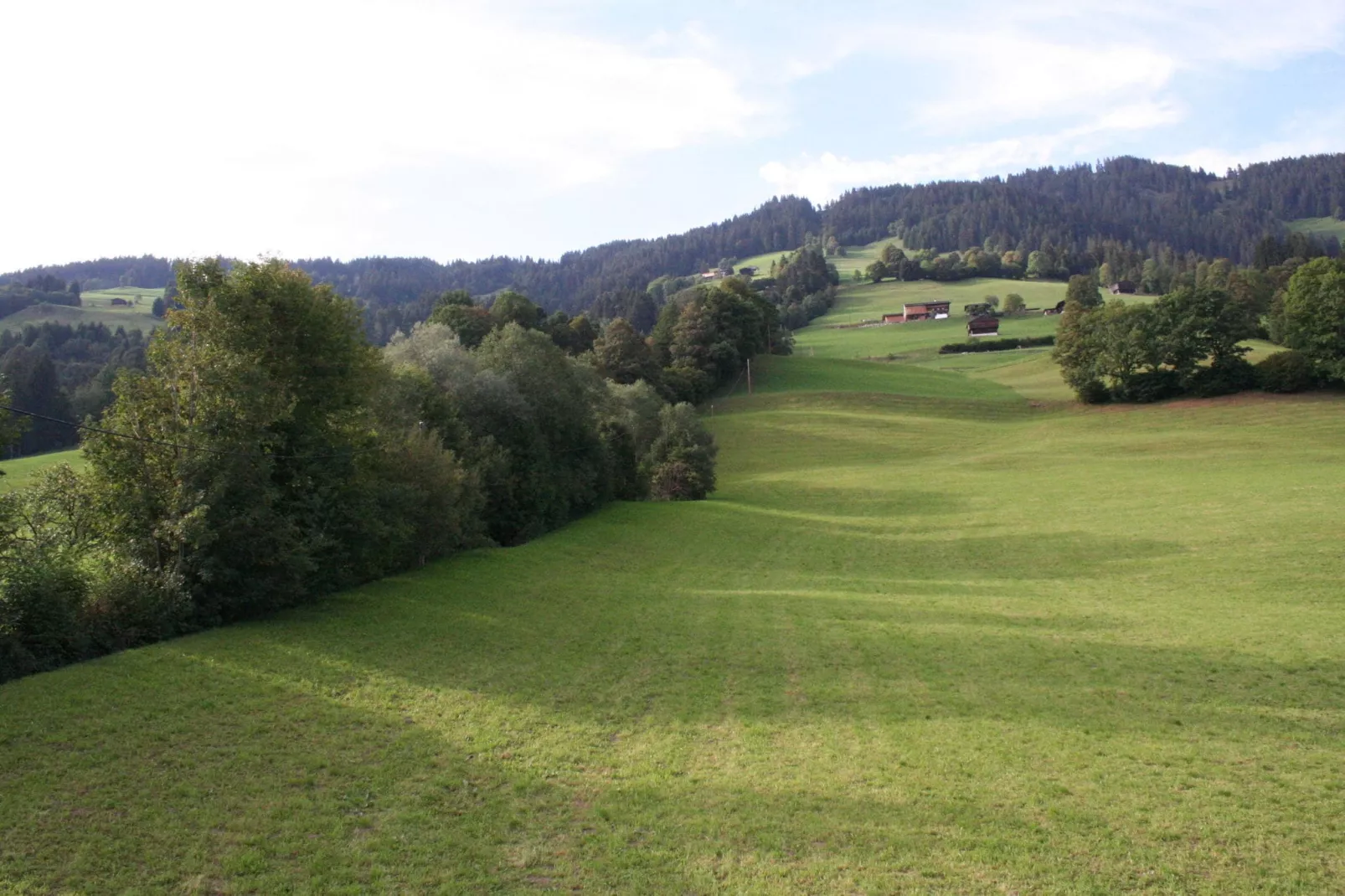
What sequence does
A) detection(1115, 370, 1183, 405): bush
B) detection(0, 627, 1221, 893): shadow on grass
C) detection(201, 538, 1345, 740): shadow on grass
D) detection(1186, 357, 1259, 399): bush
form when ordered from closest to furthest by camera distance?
detection(0, 627, 1221, 893): shadow on grass → detection(201, 538, 1345, 740): shadow on grass → detection(1186, 357, 1259, 399): bush → detection(1115, 370, 1183, 405): bush

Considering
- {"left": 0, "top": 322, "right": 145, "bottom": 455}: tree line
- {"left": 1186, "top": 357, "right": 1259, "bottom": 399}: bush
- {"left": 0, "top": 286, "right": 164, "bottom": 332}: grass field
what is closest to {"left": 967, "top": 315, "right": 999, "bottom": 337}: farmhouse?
{"left": 1186, "top": 357, "right": 1259, "bottom": 399}: bush

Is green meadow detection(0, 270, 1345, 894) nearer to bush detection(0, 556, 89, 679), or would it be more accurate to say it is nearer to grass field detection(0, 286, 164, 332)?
bush detection(0, 556, 89, 679)

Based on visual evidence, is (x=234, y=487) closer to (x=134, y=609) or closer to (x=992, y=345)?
(x=134, y=609)

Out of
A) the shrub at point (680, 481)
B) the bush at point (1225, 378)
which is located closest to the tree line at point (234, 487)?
the shrub at point (680, 481)

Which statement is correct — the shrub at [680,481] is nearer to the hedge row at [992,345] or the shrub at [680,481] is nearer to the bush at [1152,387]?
the bush at [1152,387]

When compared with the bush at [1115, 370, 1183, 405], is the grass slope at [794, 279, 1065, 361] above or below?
above

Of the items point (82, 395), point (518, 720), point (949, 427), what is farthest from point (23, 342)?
point (518, 720)

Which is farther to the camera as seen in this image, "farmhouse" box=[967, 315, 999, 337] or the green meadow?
"farmhouse" box=[967, 315, 999, 337]
